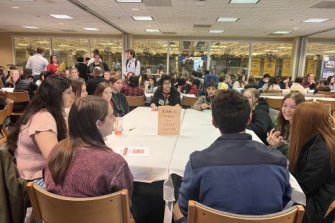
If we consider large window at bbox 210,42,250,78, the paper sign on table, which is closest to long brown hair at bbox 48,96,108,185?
the paper sign on table

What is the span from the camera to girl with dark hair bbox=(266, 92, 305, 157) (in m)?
2.13

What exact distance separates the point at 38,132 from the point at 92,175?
2.30ft

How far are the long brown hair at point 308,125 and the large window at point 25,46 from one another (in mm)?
13767

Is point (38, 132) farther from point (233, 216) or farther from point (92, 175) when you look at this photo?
point (233, 216)

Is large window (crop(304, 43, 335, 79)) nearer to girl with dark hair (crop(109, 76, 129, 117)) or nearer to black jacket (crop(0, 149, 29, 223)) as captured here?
girl with dark hair (crop(109, 76, 129, 117))

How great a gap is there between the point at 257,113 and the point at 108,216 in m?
2.24

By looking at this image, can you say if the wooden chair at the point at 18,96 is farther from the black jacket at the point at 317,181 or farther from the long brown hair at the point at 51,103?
the black jacket at the point at 317,181

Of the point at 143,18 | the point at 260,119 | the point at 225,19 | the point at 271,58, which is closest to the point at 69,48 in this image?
the point at 143,18

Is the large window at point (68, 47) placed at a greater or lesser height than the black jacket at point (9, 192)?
greater

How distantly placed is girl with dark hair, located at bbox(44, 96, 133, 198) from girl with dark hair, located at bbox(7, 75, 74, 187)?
45 cm

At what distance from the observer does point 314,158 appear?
1.54 metres

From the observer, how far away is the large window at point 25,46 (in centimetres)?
1334

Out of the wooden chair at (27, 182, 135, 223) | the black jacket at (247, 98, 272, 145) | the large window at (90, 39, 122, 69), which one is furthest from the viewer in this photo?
the large window at (90, 39, 122, 69)

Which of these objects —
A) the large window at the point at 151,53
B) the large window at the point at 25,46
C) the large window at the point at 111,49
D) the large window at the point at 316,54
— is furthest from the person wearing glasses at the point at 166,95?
the large window at the point at 25,46
